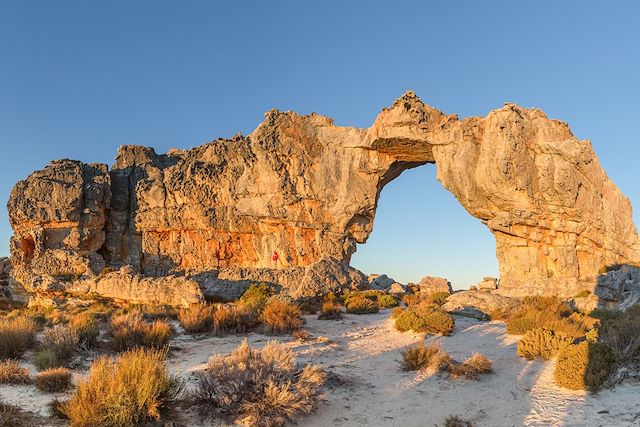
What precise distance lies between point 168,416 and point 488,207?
74.5 feet

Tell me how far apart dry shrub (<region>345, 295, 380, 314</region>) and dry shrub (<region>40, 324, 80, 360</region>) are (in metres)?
9.45

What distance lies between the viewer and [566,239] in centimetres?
2364

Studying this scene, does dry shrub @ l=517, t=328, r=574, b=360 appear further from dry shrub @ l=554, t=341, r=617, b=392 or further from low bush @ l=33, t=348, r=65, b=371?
low bush @ l=33, t=348, r=65, b=371

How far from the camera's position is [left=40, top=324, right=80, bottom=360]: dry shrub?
8.12 metres

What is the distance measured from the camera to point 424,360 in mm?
8422

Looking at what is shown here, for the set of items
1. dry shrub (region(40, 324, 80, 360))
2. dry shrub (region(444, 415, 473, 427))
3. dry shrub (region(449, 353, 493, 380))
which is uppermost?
dry shrub (region(40, 324, 80, 360))

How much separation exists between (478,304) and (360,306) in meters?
4.44

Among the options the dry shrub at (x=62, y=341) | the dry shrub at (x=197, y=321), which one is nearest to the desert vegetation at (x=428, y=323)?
the dry shrub at (x=197, y=321)

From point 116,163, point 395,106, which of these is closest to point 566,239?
point 395,106

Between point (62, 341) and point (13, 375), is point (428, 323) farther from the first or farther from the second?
point (13, 375)

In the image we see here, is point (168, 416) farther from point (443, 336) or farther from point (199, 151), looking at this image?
point (199, 151)

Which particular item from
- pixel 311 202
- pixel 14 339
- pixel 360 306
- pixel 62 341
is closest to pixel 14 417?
pixel 62 341

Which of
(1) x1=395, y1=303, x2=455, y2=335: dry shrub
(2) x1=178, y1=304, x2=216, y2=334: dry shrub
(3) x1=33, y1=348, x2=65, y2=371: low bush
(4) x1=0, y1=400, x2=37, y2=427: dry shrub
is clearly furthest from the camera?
(1) x1=395, y1=303, x2=455, y2=335: dry shrub

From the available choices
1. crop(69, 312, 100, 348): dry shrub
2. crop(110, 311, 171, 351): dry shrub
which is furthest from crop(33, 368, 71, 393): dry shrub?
crop(110, 311, 171, 351): dry shrub
